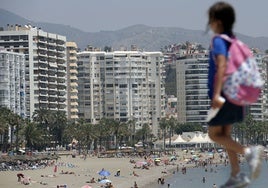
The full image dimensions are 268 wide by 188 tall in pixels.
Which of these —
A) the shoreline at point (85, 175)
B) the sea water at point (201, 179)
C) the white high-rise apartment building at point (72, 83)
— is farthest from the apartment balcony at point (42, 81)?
the sea water at point (201, 179)

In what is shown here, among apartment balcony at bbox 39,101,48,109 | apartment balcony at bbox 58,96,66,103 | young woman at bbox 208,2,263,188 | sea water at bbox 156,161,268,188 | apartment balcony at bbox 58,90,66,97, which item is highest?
apartment balcony at bbox 58,90,66,97

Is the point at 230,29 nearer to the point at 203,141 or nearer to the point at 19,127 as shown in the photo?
the point at 19,127

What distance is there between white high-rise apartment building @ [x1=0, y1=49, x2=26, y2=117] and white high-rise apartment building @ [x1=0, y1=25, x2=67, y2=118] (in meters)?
5.88

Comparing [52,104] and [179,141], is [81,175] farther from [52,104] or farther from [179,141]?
[52,104]

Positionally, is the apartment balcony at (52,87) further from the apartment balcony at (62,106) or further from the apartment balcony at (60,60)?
the apartment balcony at (60,60)

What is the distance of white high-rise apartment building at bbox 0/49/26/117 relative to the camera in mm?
154750

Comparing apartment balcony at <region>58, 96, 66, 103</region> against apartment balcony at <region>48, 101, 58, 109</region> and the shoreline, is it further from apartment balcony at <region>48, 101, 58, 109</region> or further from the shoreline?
the shoreline

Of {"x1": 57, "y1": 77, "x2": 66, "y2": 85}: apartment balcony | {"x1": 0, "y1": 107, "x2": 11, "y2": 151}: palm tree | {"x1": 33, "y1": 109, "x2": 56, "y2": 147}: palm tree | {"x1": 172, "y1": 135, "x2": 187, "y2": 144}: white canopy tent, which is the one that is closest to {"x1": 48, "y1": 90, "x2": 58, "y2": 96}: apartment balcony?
{"x1": 57, "y1": 77, "x2": 66, "y2": 85}: apartment balcony

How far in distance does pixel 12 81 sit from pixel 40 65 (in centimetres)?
1386

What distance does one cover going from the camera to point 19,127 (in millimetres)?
124812

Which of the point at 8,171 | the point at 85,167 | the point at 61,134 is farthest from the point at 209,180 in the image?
the point at 61,134

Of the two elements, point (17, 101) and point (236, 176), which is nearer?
point (236, 176)

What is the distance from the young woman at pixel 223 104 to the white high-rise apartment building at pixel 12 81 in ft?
487

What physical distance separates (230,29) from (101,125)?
155 m
